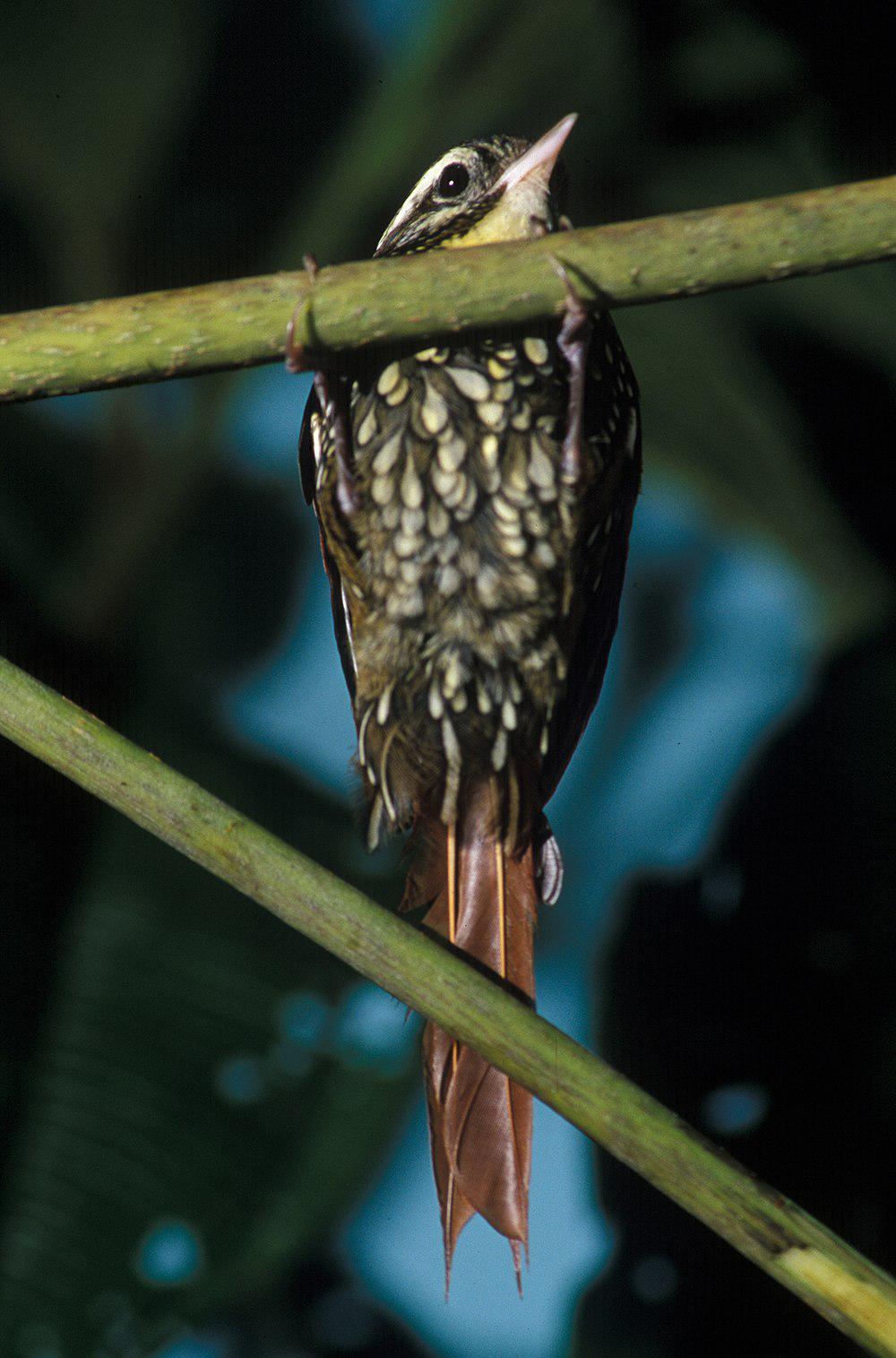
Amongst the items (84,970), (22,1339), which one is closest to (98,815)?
(84,970)

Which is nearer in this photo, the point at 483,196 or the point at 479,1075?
the point at 479,1075

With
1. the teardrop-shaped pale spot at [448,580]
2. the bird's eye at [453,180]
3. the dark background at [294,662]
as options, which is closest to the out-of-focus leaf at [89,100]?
the dark background at [294,662]

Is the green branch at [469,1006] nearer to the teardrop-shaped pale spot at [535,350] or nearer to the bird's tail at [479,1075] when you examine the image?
the bird's tail at [479,1075]

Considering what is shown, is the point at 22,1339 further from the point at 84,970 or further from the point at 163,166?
the point at 163,166

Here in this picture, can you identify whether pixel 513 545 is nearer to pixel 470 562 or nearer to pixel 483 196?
A: pixel 470 562

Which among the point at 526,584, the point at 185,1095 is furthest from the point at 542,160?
the point at 185,1095

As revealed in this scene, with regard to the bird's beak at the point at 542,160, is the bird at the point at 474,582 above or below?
below
